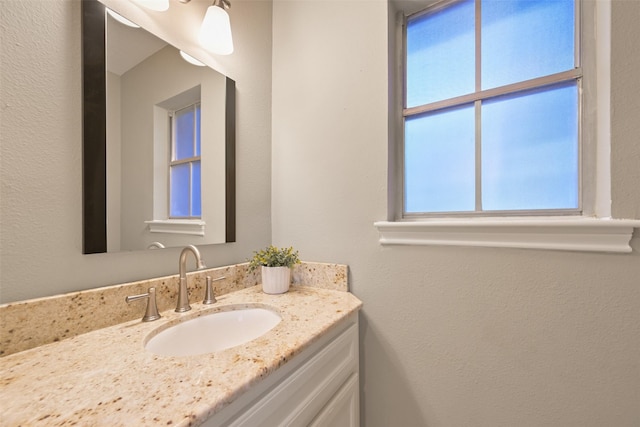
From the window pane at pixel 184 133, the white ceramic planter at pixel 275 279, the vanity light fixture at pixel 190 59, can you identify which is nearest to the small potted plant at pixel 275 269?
the white ceramic planter at pixel 275 279

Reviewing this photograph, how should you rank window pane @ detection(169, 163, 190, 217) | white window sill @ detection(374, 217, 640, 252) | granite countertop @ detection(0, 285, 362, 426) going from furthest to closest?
window pane @ detection(169, 163, 190, 217) < white window sill @ detection(374, 217, 640, 252) < granite countertop @ detection(0, 285, 362, 426)

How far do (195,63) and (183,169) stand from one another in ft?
1.35

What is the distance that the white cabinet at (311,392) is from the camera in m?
0.50

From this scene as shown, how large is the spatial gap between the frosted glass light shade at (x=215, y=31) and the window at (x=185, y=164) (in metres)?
0.24

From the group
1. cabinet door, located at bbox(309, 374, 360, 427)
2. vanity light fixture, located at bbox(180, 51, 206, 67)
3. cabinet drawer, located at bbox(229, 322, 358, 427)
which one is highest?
vanity light fixture, located at bbox(180, 51, 206, 67)

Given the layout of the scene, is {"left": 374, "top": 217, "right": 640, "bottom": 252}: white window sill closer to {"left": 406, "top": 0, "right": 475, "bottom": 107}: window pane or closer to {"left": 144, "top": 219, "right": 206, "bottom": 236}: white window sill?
{"left": 406, "top": 0, "right": 475, "bottom": 107}: window pane

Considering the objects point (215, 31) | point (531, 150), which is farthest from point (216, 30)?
point (531, 150)

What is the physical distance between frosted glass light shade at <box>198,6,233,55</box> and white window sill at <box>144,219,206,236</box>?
2.26 ft

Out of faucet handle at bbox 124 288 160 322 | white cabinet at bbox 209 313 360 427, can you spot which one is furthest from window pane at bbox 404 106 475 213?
faucet handle at bbox 124 288 160 322

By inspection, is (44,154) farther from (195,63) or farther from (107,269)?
(195,63)

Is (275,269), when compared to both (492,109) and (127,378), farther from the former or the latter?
(492,109)

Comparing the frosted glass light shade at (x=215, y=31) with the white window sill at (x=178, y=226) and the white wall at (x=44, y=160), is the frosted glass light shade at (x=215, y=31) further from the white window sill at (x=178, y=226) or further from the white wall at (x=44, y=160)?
the white window sill at (x=178, y=226)

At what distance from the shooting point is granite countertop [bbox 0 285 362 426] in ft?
1.26

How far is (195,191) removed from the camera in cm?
98
